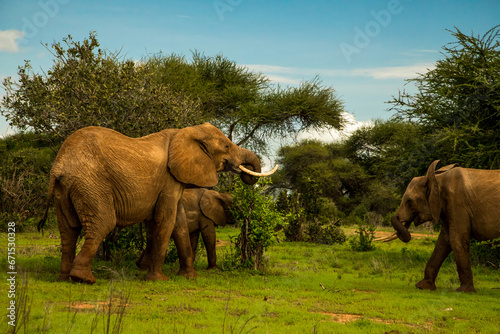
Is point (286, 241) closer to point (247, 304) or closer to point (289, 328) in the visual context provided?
point (247, 304)

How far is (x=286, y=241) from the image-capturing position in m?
21.0

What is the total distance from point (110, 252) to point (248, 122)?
720 inches

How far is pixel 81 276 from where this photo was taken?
9.02m

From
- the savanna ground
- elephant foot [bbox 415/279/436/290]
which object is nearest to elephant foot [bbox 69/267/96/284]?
the savanna ground

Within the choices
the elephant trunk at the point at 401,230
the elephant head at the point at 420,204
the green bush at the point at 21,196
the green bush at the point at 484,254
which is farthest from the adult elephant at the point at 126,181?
the green bush at the point at 21,196

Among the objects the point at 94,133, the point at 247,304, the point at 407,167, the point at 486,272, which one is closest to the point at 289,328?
the point at 247,304

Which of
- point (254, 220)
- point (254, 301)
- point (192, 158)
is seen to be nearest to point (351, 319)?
point (254, 301)

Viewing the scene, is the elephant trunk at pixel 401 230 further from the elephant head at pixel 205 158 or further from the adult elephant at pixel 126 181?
the adult elephant at pixel 126 181

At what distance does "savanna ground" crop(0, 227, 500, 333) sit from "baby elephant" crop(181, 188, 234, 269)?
26.6 inches

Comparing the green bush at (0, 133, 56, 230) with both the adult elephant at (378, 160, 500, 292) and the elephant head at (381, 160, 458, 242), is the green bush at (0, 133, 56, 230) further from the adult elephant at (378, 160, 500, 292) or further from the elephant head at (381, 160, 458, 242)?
the adult elephant at (378, 160, 500, 292)

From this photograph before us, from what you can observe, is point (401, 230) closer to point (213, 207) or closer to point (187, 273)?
point (213, 207)

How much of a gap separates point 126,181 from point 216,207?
3075 mm

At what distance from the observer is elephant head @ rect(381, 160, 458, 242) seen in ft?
34.7

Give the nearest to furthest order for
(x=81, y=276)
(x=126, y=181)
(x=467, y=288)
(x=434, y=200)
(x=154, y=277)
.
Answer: (x=81, y=276), (x=126, y=181), (x=154, y=277), (x=467, y=288), (x=434, y=200)
